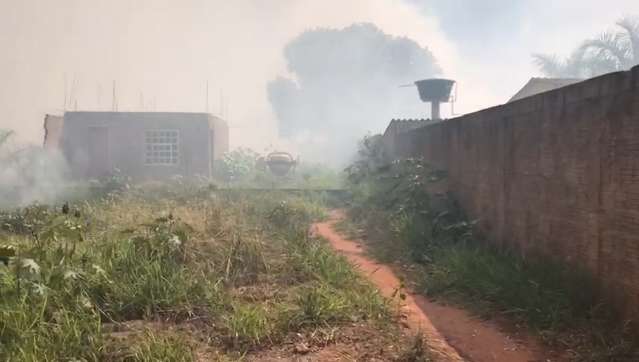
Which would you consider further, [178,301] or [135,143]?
[135,143]

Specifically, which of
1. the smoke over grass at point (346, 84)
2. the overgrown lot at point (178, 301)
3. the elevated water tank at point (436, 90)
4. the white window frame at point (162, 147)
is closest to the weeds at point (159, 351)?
the overgrown lot at point (178, 301)

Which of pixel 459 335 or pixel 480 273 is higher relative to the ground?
pixel 480 273

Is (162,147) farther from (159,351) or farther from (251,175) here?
(159,351)

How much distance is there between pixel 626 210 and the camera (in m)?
3.73

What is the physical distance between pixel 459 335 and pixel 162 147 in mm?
17749

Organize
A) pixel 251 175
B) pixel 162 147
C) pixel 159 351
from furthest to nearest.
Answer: pixel 251 175 → pixel 162 147 → pixel 159 351

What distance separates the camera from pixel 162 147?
1956cm

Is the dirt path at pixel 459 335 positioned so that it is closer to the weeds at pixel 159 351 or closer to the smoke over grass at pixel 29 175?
the weeds at pixel 159 351

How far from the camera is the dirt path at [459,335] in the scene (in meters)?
3.69

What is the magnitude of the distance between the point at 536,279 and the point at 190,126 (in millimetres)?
17257

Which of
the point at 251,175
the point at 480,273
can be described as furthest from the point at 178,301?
the point at 251,175

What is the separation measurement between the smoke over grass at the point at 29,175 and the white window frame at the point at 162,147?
335 centimetres

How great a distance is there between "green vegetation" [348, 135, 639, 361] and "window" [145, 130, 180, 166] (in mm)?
12233

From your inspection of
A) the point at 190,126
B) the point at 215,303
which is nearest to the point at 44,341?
the point at 215,303
